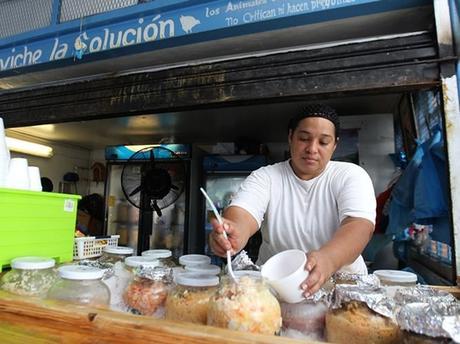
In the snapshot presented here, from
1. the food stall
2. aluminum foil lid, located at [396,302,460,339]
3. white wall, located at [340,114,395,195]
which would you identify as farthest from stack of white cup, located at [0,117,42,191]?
white wall, located at [340,114,395,195]

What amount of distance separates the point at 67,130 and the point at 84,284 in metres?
3.95

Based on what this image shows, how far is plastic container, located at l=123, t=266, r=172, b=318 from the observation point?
0.77 metres

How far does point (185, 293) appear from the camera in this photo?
0.71 meters

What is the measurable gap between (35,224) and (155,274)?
0.56 metres

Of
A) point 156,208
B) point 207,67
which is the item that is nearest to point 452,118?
point 207,67

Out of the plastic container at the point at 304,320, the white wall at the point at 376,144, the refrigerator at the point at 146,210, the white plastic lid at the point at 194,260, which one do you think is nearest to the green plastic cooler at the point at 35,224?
the white plastic lid at the point at 194,260

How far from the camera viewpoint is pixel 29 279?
842mm

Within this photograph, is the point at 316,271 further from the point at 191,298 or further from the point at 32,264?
the point at 32,264

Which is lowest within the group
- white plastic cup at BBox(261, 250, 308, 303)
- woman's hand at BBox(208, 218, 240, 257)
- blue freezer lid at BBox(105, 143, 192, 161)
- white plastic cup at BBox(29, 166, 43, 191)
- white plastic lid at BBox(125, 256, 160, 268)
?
white plastic lid at BBox(125, 256, 160, 268)

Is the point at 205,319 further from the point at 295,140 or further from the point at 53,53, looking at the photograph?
the point at 53,53

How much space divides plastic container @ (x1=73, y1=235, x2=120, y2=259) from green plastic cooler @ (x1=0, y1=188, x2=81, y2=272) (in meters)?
0.27

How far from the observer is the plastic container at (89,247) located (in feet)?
4.85

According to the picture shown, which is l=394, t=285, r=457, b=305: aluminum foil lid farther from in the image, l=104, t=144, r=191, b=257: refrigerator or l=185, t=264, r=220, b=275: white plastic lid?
l=104, t=144, r=191, b=257: refrigerator

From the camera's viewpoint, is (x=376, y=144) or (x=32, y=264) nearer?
(x=32, y=264)
